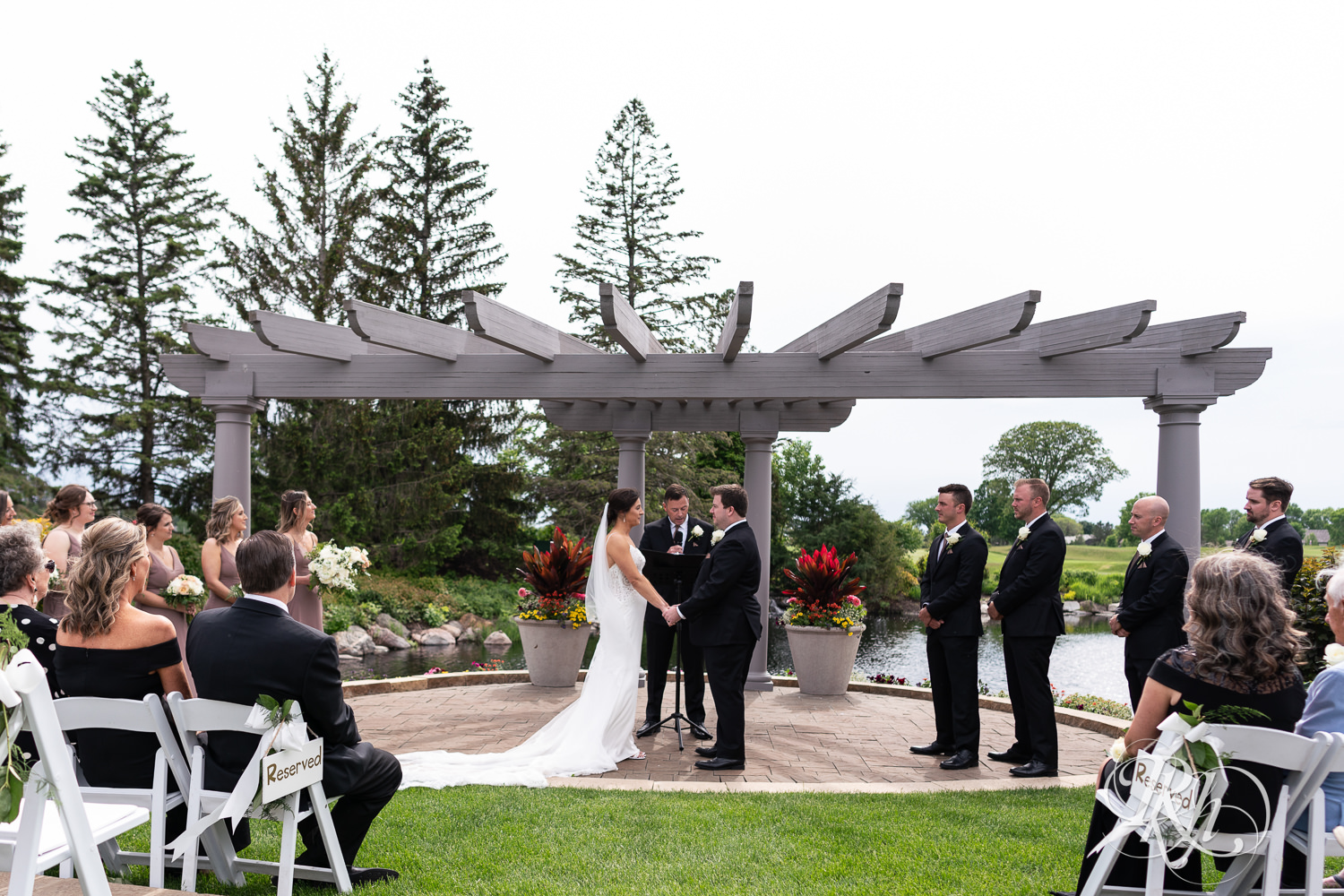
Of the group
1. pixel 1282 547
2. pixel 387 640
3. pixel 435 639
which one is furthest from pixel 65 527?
pixel 435 639

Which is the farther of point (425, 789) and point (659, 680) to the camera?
point (659, 680)

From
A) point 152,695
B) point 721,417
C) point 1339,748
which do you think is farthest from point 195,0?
point 1339,748

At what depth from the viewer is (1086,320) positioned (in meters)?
5.88

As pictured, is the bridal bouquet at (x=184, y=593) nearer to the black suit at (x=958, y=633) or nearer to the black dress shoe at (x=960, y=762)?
the black suit at (x=958, y=633)

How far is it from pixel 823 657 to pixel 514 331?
4390 mm

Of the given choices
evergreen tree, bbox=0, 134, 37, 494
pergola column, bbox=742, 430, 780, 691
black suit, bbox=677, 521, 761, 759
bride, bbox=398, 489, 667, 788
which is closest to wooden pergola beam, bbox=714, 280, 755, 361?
bride, bbox=398, 489, 667, 788

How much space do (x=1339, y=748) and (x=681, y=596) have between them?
441cm

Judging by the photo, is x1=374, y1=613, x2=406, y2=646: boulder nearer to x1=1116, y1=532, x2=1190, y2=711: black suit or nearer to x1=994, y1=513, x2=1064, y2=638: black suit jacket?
x1=994, y1=513, x2=1064, y2=638: black suit jacket

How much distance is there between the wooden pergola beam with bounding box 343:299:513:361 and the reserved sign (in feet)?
9.70

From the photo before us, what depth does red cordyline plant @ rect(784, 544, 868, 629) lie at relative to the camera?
8.48 metres

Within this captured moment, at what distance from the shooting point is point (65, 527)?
5.88 m

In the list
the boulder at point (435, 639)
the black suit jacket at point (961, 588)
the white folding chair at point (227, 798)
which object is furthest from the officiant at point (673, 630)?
the boulder at point (435, 639)

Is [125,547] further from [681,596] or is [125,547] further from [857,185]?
[857,185]

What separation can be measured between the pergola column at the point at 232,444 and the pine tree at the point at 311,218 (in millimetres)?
17603
